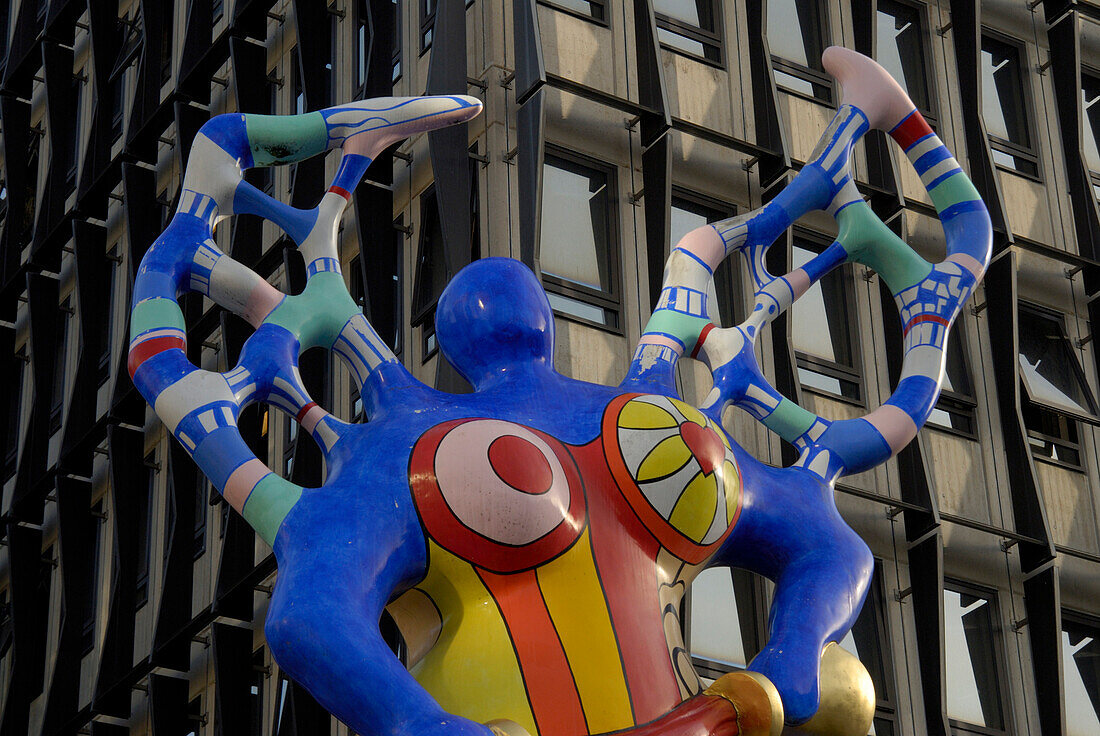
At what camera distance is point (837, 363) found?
15328 mm

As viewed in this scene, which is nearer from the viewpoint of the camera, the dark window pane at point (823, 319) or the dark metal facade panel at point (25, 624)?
the dark window pane at point (823, 319)

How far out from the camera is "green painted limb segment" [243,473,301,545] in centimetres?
657

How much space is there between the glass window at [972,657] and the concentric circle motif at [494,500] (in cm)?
891

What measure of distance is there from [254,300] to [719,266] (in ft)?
26.0

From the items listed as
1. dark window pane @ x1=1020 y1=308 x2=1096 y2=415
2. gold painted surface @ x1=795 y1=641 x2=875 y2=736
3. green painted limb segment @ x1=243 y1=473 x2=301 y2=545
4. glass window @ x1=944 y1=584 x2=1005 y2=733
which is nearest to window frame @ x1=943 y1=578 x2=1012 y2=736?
glass window @ x1=944 y1=584 x2=1005 y2=733

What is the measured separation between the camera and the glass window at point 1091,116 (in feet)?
59.1

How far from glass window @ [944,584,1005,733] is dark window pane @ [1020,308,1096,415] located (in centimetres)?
199

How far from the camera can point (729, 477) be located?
22.6 ft

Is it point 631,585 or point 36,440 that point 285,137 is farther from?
point 36,440

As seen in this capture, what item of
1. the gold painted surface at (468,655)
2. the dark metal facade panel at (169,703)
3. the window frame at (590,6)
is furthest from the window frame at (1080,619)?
the gold painted surface at (468,655)

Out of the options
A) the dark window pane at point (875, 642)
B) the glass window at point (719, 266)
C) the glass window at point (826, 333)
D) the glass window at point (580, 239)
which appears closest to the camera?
the glass window at point (580, 239)

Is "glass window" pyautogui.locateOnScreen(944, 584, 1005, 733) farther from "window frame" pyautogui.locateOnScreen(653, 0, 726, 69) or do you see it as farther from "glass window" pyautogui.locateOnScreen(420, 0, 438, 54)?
"glass window" pyautogui.locateOnScreen(420, 0, 438, 54)

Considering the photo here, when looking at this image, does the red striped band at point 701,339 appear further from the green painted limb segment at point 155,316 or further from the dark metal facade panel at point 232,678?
the dark metal facade panel at point 232,678

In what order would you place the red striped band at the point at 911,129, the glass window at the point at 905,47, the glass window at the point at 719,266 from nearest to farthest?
the red striped band at the point at 911,129 → the glass window at the point at 719,266 → the glass window at the point at 905,47
